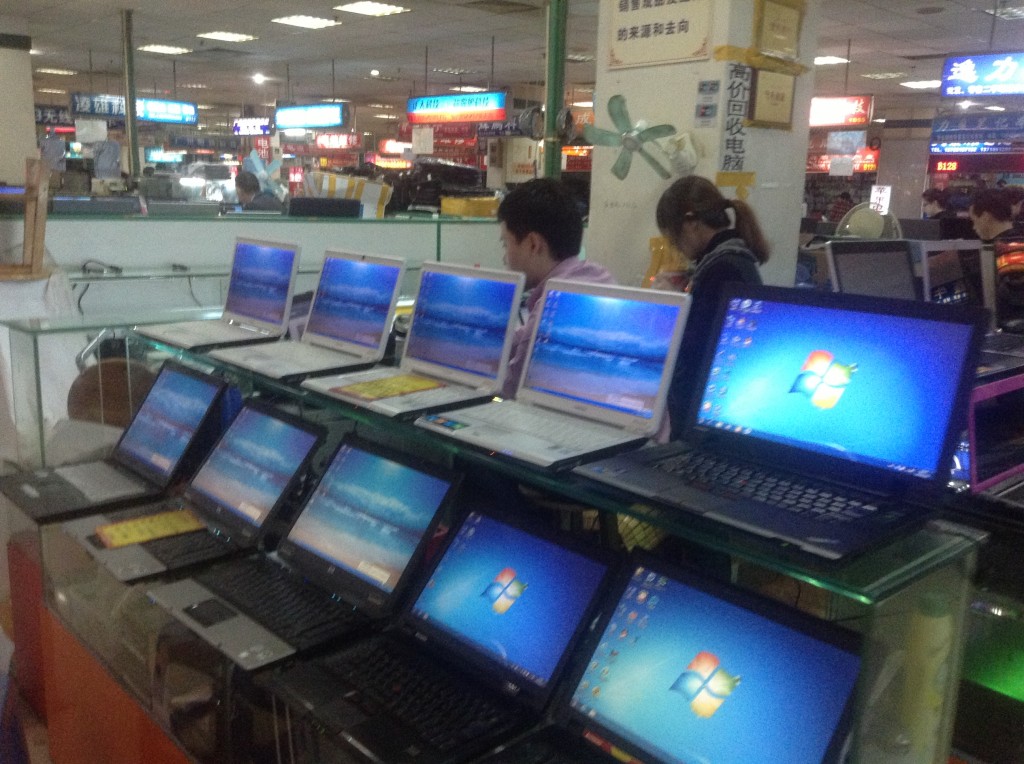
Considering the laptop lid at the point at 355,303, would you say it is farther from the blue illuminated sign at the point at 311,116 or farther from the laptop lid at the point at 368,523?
the blue illuminated sign at the point at 311,116

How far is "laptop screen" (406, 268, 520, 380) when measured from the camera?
1.92 meters

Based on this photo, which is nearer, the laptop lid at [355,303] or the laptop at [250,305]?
the laptop lid at [355,303]

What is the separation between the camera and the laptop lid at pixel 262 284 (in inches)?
102

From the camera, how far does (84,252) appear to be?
4.50 meters

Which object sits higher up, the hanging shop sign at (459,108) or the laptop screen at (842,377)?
the hanging shop sign at (459,108)

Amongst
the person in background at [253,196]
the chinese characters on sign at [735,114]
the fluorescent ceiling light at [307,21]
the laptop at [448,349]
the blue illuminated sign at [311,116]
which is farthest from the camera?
the blue illuminated sign at [311,116]

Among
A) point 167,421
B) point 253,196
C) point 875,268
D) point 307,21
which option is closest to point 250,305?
point 167,421

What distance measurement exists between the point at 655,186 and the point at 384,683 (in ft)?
9.35

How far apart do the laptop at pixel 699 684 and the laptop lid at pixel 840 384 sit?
25 cm

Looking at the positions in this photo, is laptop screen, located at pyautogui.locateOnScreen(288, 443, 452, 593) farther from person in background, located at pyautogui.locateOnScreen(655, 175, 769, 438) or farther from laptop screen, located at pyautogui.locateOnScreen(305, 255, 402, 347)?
person in background, located at pyautogui.locateOnScreen(655, 175, 769, 438)

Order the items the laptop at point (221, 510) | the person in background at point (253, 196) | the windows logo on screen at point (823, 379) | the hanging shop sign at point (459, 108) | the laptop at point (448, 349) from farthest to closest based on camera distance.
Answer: the hanging shop sign at point (459, 108) → the person in background at point (253, 196) → the laptop at point (221, 510) → the laptop at point (448, 349) → the windows logo on screen at point (823, 379)

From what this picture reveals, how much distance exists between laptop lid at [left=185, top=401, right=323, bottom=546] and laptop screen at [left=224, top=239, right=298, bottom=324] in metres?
0.48

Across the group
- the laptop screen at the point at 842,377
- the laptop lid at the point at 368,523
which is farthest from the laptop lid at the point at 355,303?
the laptop screen at the point at 842,377

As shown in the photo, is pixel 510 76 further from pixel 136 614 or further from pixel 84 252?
pixel 136 614
